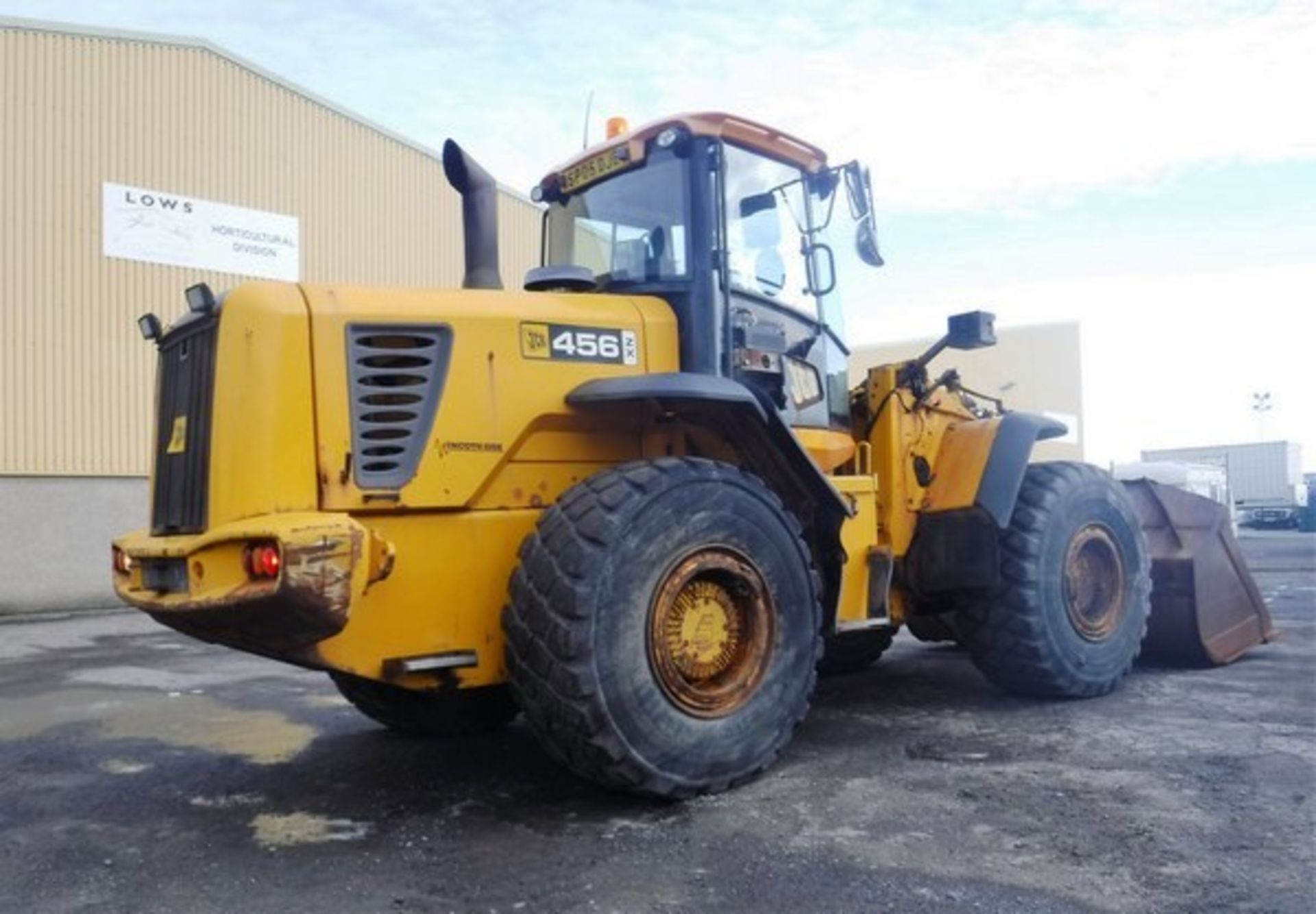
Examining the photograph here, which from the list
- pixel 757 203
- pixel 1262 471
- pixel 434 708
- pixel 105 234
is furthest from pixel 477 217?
pixel 1262 471

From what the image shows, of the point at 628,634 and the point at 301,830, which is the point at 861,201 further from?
the point at 301,830

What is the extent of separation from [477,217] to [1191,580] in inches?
209

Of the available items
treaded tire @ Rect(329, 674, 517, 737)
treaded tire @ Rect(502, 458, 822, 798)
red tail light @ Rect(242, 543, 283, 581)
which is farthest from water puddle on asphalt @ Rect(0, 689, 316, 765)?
treaded tire @ Rect(502, 458, 822, 798)

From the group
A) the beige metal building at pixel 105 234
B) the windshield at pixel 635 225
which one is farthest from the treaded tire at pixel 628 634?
the beige metal building at pixel 105 234

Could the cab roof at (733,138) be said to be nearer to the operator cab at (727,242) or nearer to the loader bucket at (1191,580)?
the operator cab at (727,242)

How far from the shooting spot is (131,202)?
15.8 metres

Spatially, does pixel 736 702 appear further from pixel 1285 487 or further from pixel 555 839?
pixel 1285 487

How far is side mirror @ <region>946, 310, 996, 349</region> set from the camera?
244 inches

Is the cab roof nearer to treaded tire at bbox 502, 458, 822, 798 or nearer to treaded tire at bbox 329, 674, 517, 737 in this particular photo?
treaded tire at bbox 502, 458, 822, 798

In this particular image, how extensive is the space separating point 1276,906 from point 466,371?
3.33 m

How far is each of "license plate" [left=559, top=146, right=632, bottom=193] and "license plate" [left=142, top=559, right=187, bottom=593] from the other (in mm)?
2833

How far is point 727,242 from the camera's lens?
5.38 metres

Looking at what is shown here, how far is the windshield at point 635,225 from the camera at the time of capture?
17.8 ft

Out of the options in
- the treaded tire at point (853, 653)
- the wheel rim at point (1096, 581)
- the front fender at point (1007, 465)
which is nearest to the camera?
the front fender at point (1007, 465)
